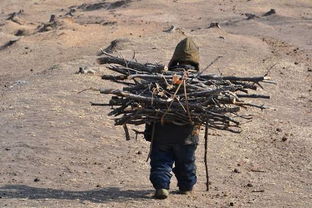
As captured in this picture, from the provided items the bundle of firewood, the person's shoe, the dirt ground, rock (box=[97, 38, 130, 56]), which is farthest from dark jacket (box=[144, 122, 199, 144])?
rock (box=[97, 38, 130, 56])

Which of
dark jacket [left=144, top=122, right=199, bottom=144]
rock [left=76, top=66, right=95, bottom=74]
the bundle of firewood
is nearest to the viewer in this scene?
the bundle of firewood

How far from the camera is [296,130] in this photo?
1018cm

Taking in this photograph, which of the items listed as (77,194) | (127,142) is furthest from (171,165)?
(127,142)

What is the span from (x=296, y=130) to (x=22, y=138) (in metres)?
3.97

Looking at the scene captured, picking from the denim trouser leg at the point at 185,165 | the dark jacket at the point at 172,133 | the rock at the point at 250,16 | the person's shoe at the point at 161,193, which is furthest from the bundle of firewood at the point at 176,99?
the rock at the point at 250,16

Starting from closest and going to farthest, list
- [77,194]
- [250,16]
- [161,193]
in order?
[161,193] < [77,194] < [250,16]

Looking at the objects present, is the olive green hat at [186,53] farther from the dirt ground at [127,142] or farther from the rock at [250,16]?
the rock at [250,16]

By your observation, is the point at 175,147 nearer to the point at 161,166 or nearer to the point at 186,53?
the point at 161,166

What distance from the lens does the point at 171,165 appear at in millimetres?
6547

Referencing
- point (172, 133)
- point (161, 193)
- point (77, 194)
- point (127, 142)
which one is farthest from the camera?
point (127, 142)

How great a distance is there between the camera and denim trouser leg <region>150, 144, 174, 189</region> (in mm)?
6379

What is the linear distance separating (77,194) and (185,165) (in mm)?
1056

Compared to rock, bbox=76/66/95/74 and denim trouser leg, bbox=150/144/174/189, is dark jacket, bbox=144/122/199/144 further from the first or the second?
rock, bbox=76/66/95/74

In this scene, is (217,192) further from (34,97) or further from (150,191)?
(34,97)
